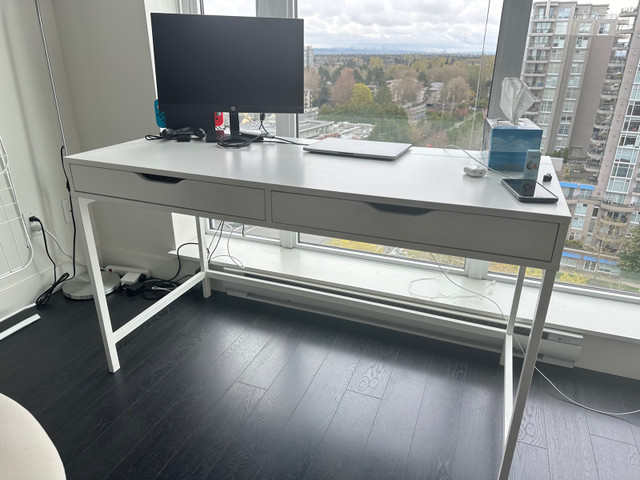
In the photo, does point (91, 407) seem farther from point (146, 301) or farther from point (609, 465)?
point (609, 465)

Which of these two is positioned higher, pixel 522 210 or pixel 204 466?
pixel 522 210

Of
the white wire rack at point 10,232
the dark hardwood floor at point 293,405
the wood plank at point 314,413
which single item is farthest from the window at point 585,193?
the white wire rack at point 10,232

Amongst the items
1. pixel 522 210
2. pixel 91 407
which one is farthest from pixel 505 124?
pixel 91 407

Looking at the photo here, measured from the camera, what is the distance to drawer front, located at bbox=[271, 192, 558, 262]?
3.44 ft

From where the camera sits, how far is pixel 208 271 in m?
2.26

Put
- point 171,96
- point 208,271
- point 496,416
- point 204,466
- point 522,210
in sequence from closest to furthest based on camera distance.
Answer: point 522,210
point 204,466
point 496,416
point 171,96
point 208,271

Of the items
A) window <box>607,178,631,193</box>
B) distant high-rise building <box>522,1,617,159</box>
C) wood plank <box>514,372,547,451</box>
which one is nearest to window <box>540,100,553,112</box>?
distant high-rise building <box>522,1,617,159</box>

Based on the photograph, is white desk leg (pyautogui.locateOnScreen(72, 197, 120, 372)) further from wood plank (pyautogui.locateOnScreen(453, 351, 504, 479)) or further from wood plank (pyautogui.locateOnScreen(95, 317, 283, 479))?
wood plank (pyautogui.locateOnScreen(453, 351, 504, 479))

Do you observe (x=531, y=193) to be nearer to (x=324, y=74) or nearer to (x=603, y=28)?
(x=603, y=28)

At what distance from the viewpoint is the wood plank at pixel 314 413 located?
1376 millimetres

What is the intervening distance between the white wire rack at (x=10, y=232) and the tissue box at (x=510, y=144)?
1.95 metres

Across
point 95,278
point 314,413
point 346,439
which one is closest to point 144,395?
point 95,278

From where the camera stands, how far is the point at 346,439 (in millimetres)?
1472

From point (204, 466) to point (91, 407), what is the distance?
516 millimetres
